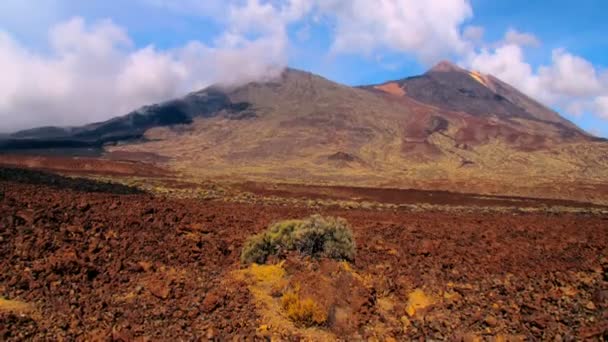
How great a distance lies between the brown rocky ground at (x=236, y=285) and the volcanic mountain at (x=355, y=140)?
38377 mm

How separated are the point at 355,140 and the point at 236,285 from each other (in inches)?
3260

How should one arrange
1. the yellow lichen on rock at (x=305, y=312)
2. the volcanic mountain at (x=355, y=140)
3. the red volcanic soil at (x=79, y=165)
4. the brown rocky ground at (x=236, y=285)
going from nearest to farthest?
the brown rocky ground at (x=236, y=285) < the yellow lichen on rock at (x=305, y=312) < the red volcanic soil at (x=79, y=165) < the volcanic mountain at (x=355, y=140)

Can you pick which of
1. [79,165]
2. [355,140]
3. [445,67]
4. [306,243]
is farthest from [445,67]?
[306,243]

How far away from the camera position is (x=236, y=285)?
693 centimetres

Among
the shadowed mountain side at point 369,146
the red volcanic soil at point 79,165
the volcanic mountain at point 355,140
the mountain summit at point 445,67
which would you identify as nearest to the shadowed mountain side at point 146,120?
the volcanic mountain at point 355,140

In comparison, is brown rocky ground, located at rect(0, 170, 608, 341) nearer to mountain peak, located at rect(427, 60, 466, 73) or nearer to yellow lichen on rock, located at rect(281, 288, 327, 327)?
yellow lichen on rock, located at rect(281, 288, 327, 327)

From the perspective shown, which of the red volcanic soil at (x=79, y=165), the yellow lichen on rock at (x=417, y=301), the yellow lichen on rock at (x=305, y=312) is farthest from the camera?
the red volcanic soil at (x=79, y=165)

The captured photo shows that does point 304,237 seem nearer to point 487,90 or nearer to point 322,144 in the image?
point 322,144

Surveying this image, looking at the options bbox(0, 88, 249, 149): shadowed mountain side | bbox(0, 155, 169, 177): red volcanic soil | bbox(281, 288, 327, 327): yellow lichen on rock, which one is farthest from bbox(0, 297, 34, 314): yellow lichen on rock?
bbox(0, 88, 249, 149): shadowed mountain side

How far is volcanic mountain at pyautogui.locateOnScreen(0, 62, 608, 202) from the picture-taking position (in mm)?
58312

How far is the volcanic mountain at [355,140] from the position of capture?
58.3 metres

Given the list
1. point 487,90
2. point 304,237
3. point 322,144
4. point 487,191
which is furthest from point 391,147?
point 304,237

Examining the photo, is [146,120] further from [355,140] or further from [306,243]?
[306,243]

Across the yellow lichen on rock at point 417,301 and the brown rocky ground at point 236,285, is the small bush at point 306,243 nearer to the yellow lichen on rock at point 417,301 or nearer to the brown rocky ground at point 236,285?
the brown rocky ground at point 236,285
